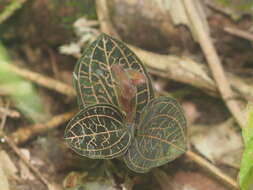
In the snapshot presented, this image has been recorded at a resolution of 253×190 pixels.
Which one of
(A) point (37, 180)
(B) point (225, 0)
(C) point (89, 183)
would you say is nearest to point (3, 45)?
(A) point (37, 180)

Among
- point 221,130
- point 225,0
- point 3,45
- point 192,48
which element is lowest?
point 221,130

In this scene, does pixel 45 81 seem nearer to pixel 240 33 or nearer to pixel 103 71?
pixel 103 71

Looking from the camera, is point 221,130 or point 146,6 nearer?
point 221,130

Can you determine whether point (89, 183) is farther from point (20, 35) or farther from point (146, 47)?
point (20, 35)

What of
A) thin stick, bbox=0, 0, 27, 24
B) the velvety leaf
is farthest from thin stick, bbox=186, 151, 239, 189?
thin stick, bbox=0, 0, 27, 24

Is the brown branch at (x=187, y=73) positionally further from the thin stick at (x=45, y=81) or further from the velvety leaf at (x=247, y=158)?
the velvety leaf at (x=247, y=158)

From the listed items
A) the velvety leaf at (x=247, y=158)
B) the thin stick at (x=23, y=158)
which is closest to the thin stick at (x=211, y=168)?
the velvety leaf at (x=247, y=158)
